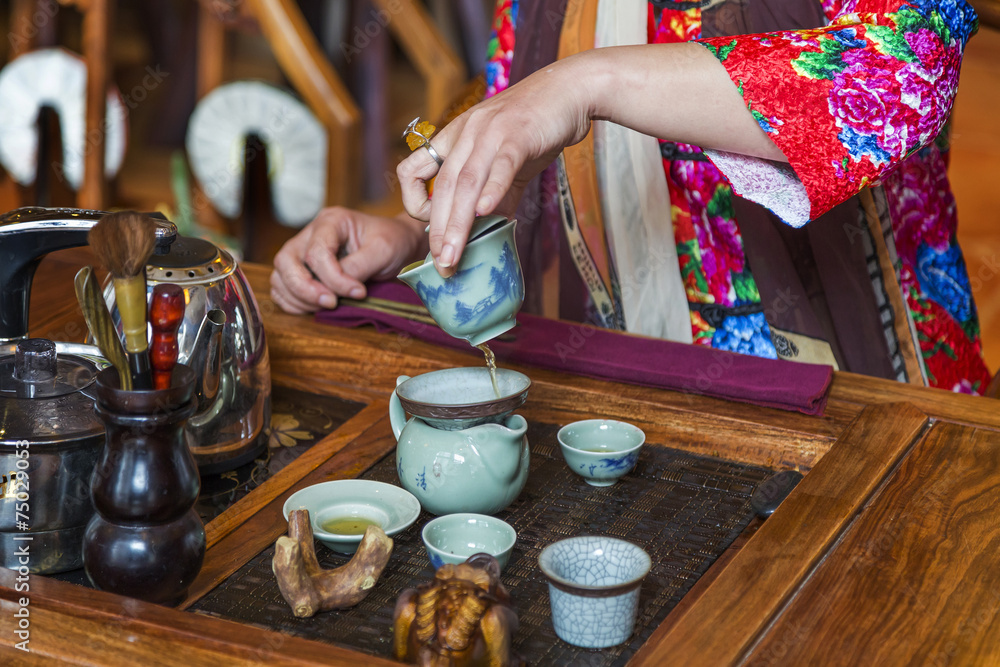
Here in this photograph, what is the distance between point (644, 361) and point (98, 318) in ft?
2.19

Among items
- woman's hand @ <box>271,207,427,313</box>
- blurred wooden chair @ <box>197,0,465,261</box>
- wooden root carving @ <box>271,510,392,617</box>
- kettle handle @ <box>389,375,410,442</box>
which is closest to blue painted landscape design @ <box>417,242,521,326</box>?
kettle handle @ <box>389,375,410,442</box>

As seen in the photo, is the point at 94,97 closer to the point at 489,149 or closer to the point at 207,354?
the point at 207,354

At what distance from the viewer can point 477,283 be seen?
94cm

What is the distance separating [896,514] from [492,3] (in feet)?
14.1

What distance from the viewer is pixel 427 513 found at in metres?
0.98

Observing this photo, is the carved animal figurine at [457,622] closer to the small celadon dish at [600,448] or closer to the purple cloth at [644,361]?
the small celadon dish at [600,448]

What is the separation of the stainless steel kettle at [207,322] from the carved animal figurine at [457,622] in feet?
1.27

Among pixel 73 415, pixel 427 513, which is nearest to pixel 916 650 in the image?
pixel 427 513

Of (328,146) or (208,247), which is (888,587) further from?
(328,146)

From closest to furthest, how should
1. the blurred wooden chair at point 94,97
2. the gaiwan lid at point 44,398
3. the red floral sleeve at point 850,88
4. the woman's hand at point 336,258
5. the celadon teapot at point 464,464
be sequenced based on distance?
the gaiwan lid at point 44,398 < the celadon teapot at point 464,464 < the red floral sleeve at point 850,88 < the woman's hand at point 336,258 < the blurred wooden chair at point 94,97

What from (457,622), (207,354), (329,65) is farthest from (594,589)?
(329,65)

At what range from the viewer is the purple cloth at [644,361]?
3.77 ft

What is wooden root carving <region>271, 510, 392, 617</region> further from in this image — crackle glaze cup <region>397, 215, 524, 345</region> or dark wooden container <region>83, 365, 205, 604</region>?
crackle glaze cup <region>397, 215, 524, 345</region>

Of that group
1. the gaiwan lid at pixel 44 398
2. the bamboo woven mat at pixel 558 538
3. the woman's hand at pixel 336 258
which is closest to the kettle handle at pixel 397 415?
the bamboo woven mat at pixel 558 538
